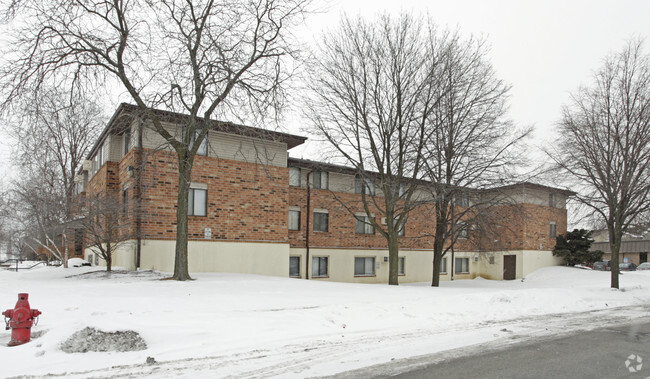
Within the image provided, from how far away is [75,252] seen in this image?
3453cm

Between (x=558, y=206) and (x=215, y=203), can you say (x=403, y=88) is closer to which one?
(x=215, y=203)

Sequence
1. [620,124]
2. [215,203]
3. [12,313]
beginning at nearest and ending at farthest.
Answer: [12,313] < [620,124] < [215,203]

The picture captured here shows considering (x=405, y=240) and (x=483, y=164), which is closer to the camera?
(x=483, y=164)

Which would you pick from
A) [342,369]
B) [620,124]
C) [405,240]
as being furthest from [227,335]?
[405,240]

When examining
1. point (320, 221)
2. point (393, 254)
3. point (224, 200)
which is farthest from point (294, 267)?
point (393, 254)

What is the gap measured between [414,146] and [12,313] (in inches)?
581

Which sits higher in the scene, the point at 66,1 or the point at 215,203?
the point at 66,1

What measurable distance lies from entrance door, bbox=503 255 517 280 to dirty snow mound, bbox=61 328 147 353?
30674 mm

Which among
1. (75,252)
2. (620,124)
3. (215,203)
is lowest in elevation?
(75,252)

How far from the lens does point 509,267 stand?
3406 cm

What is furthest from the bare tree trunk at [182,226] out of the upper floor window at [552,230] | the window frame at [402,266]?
the upper floor window at [552,230]

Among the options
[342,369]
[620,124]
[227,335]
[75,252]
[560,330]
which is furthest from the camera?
[75,252]

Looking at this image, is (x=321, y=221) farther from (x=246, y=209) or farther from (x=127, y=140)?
(x=127, y=140)

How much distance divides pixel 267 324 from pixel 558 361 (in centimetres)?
491
